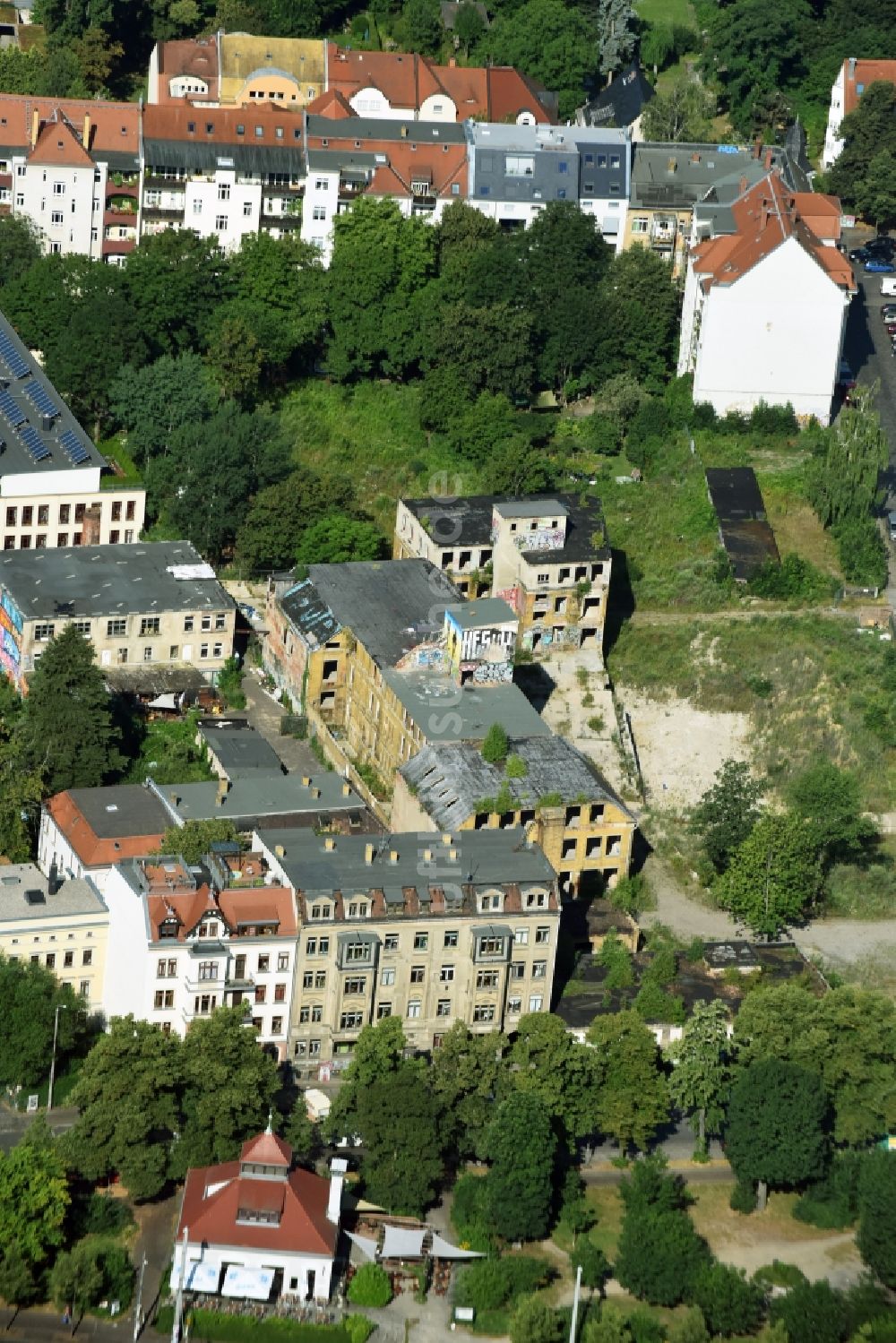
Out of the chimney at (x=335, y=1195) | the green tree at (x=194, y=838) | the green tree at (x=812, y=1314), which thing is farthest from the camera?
the green tree at (x=194, y=838)

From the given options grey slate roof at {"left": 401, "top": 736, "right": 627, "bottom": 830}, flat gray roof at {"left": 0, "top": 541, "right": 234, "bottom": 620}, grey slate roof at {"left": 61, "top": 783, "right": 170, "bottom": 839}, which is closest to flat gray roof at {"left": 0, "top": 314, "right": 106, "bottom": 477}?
flat gray roof at {"left": 0, "top": 541, "right": 234, "bottom": 620}

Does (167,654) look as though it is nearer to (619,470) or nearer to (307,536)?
(307,536)

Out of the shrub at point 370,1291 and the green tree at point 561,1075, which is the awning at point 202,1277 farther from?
the green tree at point 561,1075

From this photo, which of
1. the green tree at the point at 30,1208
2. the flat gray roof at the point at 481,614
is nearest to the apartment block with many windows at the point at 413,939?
the green tree at the point at 30,1208

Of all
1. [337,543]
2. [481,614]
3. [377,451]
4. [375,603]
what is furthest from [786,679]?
[377,451]

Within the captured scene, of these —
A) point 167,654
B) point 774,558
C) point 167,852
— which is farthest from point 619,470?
point 167,852

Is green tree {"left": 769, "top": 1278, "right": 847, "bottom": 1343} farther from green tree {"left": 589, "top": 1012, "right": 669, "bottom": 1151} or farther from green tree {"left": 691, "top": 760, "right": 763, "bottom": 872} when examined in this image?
green tree {"left": 691, "top": 760, "right": 763, "bottom": 872}

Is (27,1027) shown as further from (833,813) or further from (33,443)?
(33,443)
